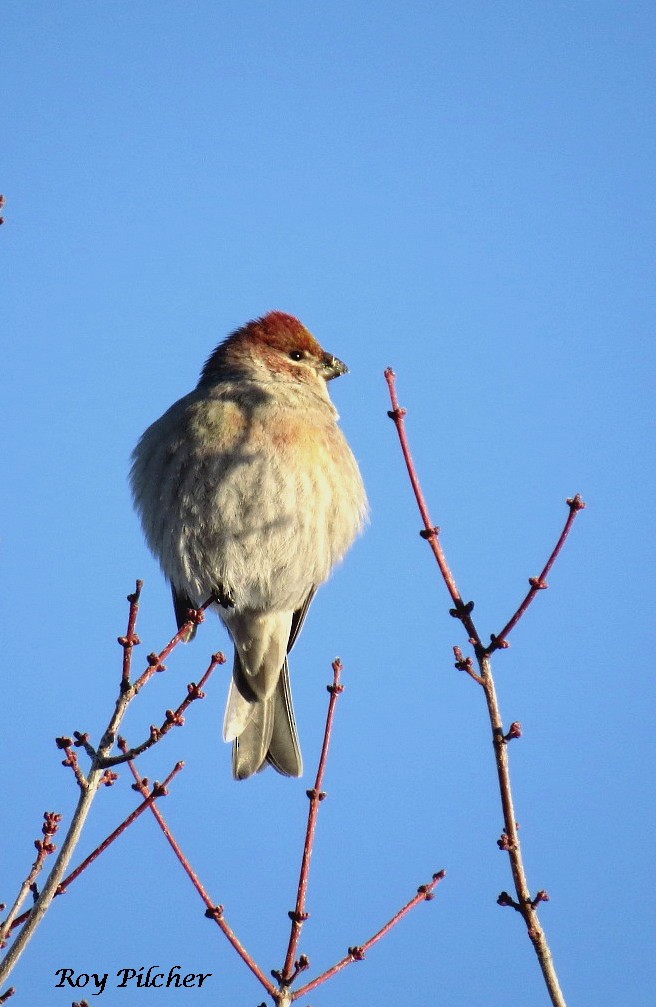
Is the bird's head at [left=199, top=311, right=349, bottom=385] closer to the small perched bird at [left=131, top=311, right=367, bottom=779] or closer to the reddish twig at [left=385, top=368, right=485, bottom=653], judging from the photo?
the small perched bird at [left=131, top=311, right=367, bottom=779]

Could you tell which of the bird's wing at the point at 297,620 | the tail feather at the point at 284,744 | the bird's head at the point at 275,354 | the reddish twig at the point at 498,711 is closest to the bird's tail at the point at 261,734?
the tail feather at the point at 284,744

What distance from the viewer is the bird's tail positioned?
6.20 meters

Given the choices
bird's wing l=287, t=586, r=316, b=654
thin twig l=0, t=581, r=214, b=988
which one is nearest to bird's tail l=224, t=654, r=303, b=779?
bird's wing l=287, t=586, r=316, b=654

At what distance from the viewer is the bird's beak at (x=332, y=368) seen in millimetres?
7078

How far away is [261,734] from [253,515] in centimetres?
138

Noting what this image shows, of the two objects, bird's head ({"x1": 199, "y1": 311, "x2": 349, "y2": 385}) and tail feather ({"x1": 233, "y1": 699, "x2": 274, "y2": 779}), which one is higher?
bird's head ({"x1": 199, "y1": 311, "x2": 349, "y2": 385})

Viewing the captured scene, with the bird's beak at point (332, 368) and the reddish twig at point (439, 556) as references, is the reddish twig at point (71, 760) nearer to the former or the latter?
the reddish twig at point (439, 556)

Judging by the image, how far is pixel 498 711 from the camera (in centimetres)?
301

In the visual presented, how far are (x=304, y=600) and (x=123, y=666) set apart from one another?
319cm

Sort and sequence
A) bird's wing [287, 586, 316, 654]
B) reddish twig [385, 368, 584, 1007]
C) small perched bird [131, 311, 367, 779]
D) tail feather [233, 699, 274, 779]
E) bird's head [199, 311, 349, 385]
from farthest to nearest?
bird's head [199, 311, 349, 385] → bird's wing [287, 586, 316, 654] → tail feather [233, 699, 274, 779] → small perched bird [131, 311, 367, 779] → reddish twig [385, 368, 584, 1007]

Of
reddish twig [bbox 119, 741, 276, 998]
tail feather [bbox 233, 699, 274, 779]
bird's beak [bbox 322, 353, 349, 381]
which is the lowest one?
reddish twig [bbox 119, 741, 276, 998]

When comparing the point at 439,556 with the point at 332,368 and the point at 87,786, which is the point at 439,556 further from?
the point at 332,368

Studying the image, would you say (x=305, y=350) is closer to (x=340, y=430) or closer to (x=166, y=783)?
(x=340, y=430)

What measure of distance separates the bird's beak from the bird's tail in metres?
2.14
